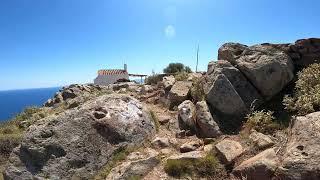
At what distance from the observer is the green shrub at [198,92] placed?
1464cm

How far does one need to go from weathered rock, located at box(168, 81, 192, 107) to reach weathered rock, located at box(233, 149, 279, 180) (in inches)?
233

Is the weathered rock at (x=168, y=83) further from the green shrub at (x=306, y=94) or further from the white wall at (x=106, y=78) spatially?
the white wall at (x=106, y=78)

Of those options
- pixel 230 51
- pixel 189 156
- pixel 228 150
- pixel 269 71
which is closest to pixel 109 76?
pixel 230 51

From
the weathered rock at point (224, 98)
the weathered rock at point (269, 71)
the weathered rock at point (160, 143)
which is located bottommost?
the weathered rock at point (160, 143)

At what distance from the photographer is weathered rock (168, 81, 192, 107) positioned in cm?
1609

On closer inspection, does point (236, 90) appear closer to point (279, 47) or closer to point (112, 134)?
point (279, 47)

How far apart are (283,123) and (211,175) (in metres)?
3.60

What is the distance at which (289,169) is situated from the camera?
9.47 metres

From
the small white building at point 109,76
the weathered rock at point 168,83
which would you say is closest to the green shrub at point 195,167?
the weathered rock at point 168,83

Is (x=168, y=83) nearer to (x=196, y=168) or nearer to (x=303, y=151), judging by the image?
(x=196, y=168)

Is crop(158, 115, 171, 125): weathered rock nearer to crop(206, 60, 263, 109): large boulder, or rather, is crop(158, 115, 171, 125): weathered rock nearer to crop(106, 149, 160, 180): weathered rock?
crop(206, 60, 263, 109): large boulder

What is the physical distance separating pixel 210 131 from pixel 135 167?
10.1ft

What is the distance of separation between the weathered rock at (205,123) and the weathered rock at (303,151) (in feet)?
9.17

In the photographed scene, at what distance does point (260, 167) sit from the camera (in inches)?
391
